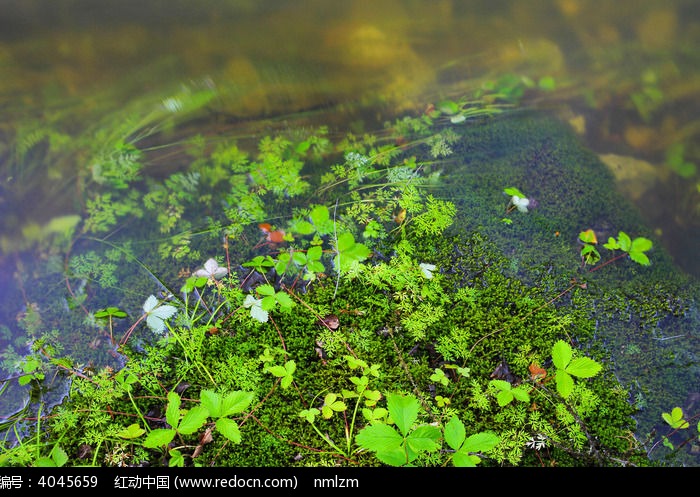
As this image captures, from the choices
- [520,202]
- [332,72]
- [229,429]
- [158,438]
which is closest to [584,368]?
[520,202]

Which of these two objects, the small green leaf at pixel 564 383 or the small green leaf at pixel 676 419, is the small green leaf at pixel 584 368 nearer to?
the small green leaf at pixel 564 383

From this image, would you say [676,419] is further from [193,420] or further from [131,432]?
[131,432]

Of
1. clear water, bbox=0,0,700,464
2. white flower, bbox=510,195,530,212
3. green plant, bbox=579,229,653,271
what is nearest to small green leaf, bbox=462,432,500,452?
green plant, bbox=579,229,653,271

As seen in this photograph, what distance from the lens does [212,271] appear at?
7.00ft

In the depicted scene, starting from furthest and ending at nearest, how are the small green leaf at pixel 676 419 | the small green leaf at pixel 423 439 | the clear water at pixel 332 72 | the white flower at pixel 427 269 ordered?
1. the clear water at pixel 332 72
2. the white flower at pixel 427 269
3. the small green leaf at pixel 676 419
4. the small green leaf at pixel 423 439

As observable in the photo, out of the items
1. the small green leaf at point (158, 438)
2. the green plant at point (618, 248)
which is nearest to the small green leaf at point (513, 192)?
the green plant at point (618, 248)

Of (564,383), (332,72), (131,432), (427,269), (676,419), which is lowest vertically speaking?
(676,419)

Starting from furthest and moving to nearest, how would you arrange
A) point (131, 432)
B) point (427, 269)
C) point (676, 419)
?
1. point (427, 269)
2. point (676, 419)
3. point (131, 432)

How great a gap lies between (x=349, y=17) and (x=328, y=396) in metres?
2.71

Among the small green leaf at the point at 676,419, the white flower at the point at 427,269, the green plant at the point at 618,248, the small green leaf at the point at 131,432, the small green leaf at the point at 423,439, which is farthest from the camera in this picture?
the green plant at the point at 618,248

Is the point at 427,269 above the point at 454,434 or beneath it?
above

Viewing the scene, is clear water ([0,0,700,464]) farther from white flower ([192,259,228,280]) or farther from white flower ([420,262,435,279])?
white flower ([420,262,435,279])

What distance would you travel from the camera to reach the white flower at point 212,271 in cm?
213

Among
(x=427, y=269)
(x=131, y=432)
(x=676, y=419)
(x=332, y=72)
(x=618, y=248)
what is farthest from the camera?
(x=332, y=72)
